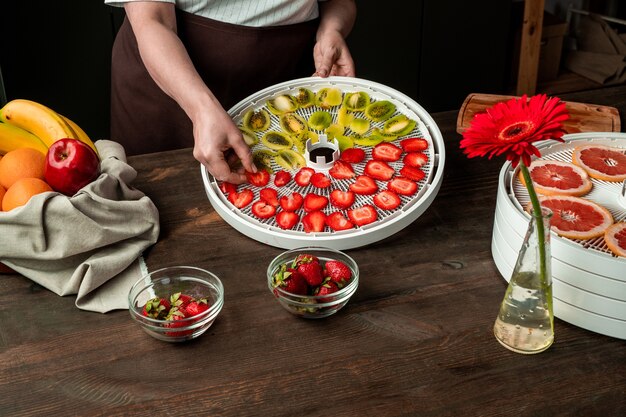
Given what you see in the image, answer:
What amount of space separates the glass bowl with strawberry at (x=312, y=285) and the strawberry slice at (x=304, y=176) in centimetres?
24

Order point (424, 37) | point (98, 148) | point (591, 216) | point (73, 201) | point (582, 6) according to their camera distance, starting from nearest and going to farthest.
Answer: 1. point (591, 216)
2. point (73, 201)
3. point (98, 148)
4. point (424, 37)
5. point (582, 6)

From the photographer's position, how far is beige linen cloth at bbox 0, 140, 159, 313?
1.23 metres

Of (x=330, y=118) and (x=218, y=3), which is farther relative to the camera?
(x=218, y=3)

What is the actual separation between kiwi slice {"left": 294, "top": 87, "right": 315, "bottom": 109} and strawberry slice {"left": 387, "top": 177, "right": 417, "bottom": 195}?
1.00ft

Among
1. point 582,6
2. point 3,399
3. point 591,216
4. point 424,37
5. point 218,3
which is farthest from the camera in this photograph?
point 582,6

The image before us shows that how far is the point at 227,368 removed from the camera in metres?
1.08

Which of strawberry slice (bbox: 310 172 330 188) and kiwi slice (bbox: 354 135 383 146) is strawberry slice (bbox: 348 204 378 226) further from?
kiwi slice (bbox: 354 135 383 146)

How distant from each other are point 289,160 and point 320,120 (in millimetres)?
133

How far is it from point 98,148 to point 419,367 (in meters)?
0.79

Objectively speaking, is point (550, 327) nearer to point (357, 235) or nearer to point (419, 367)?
point (419, 367)

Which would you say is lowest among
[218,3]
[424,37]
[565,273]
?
[424,37]

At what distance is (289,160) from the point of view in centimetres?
147

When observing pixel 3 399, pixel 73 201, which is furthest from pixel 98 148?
pixel 3 399

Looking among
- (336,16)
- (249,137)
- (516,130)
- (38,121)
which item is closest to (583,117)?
(336,16)
